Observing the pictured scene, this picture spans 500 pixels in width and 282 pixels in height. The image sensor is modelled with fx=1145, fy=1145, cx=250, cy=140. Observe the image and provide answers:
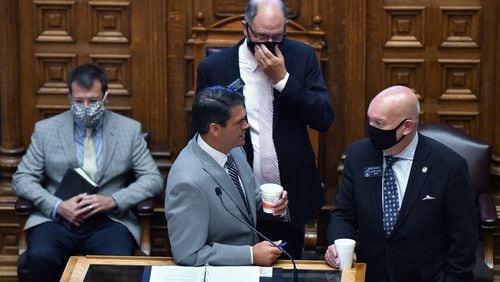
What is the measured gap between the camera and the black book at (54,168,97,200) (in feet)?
19.6

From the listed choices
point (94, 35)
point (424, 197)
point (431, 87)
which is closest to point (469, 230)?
point (424, 197)

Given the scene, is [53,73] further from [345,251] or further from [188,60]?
[345,251]

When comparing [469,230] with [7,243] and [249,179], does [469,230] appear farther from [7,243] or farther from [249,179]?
[7,243]

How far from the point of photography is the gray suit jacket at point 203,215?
175 inches

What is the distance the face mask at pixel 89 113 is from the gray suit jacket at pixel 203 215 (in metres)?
1.45

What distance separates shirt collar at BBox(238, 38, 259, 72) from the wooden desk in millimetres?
1128

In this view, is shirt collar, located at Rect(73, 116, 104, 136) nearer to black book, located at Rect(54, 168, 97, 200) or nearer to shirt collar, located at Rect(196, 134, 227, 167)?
black book, located at Rect(54, 168, 97, 200)

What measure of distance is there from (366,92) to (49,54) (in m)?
1.83

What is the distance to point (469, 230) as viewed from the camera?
478 cm

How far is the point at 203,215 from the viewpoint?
14.6 feet

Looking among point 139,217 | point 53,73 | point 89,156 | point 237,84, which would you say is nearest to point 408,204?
point 237,84

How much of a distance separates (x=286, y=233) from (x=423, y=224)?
0.80m

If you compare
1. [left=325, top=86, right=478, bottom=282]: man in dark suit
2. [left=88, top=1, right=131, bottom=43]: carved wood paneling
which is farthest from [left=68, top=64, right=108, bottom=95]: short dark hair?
[left=325, top=86, right=478, bottom=282]: man in dark suit

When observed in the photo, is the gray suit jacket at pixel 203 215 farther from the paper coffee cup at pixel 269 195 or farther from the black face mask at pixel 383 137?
the black face mask at pixel 383 137
